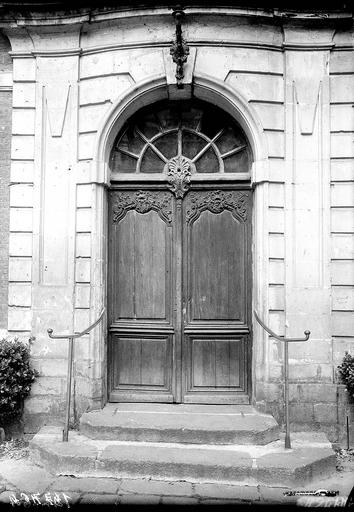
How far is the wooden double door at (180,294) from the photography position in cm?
613

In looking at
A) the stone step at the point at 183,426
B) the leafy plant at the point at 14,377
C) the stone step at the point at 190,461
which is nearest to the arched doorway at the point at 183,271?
the stone step at the point at 183,426

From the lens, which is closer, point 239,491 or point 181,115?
point 239,491

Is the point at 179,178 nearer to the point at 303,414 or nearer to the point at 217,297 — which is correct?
the point at 217,297

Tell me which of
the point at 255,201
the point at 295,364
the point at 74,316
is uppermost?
the point at 255,201

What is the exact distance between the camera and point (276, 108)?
5.97m

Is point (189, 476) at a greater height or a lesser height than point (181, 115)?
lesser

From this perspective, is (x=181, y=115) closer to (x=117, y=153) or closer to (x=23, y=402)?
(x=117, y=153)

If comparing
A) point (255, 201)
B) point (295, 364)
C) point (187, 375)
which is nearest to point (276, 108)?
point (255, 201)

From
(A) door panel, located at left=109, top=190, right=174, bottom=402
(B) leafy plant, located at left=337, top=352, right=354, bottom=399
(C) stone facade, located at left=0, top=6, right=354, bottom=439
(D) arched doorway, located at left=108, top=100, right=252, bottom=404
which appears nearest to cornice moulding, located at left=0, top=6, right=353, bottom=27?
(C) stone facade, located at left=0, top=6, right=354, bottom=439

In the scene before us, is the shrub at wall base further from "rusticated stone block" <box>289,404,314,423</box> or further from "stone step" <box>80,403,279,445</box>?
"rusticated stone block" <box>289,404,314,423</box>

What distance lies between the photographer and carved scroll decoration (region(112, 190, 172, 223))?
6273mm

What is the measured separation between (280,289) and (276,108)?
2242mm

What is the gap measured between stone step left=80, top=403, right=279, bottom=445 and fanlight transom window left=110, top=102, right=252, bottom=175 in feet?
10.0

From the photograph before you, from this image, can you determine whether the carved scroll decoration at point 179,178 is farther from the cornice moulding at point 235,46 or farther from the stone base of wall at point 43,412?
the stone base of wall at point 43,412
